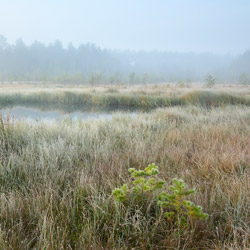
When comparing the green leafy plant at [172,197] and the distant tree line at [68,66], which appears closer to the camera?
the green leafy plant at [172,197]

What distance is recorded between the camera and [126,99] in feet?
40.6

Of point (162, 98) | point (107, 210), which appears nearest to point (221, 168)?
point (107, 210)

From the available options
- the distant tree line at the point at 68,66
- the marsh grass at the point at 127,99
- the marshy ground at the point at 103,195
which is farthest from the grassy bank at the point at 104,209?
the distant tree line at the point at 68,66

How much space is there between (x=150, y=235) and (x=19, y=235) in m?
0.82

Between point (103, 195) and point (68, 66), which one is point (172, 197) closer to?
point (103, 195)

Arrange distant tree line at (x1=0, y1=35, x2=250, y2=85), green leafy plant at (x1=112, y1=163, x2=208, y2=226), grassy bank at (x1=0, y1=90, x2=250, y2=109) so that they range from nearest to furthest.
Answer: green leafy plant at (x1=112, y1=163, x2=208, y2=226)
grassy bank at (x1=0, y1=90, x2=250, y2=109)
distant tree line at (x1=0, y1=35, x2=250, y2=85)

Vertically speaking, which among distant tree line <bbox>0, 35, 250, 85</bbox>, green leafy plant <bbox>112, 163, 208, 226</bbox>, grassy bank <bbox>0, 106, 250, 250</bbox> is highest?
distant tree line <bbox>0, 35, 250, 85</bbox>

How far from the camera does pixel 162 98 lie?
38.7 feet

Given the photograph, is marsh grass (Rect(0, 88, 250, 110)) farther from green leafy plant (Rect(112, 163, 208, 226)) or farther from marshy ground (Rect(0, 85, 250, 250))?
green leafy plant (Rect(112, 163, 208, 226))

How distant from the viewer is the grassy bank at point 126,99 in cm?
1127

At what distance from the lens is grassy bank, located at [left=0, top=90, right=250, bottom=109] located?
11.3 m

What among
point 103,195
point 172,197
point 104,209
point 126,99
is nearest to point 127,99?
point 126,99

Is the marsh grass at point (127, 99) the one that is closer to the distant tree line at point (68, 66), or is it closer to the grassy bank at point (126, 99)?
the grassy bank at point (126, 99)

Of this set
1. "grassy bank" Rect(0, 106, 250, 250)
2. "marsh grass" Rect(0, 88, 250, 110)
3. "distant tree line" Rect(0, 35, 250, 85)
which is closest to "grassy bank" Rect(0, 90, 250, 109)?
"marsh grass" Rect(0, 88, 250, 110)
